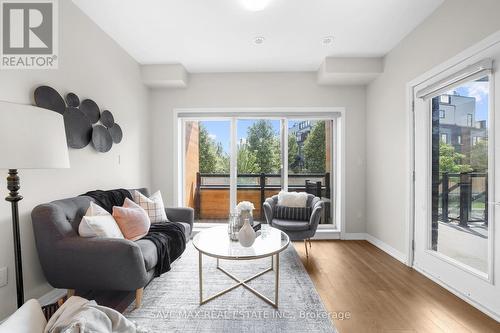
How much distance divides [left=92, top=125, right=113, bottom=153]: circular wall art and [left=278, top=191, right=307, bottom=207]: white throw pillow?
2.36 metres

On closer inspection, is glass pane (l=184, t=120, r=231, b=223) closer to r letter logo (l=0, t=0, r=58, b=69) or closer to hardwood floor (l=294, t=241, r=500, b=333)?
hardwood floor (l=294, t=241, r=500, b=333)

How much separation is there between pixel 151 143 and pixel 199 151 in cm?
80

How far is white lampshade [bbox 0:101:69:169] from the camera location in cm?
127

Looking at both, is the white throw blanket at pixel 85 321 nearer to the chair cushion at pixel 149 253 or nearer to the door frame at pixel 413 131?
the chair cushion at pixel 149 253

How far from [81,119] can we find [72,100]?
193 millimetres

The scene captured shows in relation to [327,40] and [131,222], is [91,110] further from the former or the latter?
[327,40]

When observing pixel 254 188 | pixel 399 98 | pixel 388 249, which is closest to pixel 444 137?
pixel 399 98

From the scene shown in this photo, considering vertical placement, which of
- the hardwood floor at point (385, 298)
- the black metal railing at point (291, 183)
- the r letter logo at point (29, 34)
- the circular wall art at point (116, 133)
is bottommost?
the hardwood floor at point (385, 298)

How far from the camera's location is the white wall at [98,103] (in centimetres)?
184

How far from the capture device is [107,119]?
2.85 meters

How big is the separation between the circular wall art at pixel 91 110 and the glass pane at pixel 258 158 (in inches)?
83.5

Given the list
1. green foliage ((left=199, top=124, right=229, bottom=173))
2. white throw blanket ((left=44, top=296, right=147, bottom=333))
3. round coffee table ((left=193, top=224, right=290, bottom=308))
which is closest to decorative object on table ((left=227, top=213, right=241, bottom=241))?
round coffee table ((left=193, top=224, right=290, bottom=308))

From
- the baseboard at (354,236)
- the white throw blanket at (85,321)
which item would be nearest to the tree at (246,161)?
the baseboard at (354,236)

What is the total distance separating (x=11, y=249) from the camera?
1833 mm
